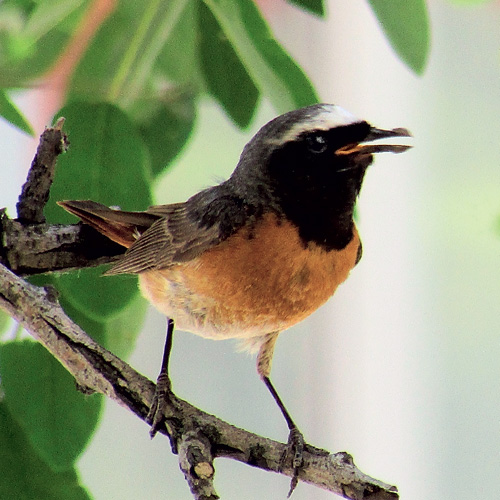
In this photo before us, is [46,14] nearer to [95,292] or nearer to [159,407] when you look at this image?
[95,292]

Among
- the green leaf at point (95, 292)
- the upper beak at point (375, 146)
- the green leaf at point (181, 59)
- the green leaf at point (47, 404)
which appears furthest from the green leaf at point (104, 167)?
the upper beak at point (375, 146)

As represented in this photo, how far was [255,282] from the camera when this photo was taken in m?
0.98

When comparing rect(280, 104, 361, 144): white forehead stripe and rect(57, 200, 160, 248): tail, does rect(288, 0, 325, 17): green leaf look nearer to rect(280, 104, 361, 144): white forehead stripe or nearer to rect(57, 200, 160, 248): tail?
rect(280, 104, 361, 144): white forehead stripe

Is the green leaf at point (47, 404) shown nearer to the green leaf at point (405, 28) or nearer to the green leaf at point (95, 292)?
the green leaf at point (95, 292)

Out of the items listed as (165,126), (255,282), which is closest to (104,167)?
(165,126)

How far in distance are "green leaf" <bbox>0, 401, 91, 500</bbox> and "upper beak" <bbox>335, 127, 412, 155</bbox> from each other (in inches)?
23.9

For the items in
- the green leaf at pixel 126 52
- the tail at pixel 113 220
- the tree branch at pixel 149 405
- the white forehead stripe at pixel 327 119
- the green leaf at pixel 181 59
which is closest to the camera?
the tree branch at pixel 149 405

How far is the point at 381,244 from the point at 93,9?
1.21 m

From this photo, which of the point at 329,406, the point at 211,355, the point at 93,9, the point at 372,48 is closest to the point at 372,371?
the point at 329,406

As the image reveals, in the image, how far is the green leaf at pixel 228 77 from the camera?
46.7 inches

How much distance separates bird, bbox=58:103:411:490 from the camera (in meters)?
0.96

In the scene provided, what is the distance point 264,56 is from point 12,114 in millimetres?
392

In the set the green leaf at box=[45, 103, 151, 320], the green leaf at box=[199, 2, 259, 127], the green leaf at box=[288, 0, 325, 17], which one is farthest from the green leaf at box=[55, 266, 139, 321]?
the green leaf at box=[288, 0, 325, 17]

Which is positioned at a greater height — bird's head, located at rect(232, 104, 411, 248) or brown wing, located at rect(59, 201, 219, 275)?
bird's head, located at rect(232, 104, 411, 248)
